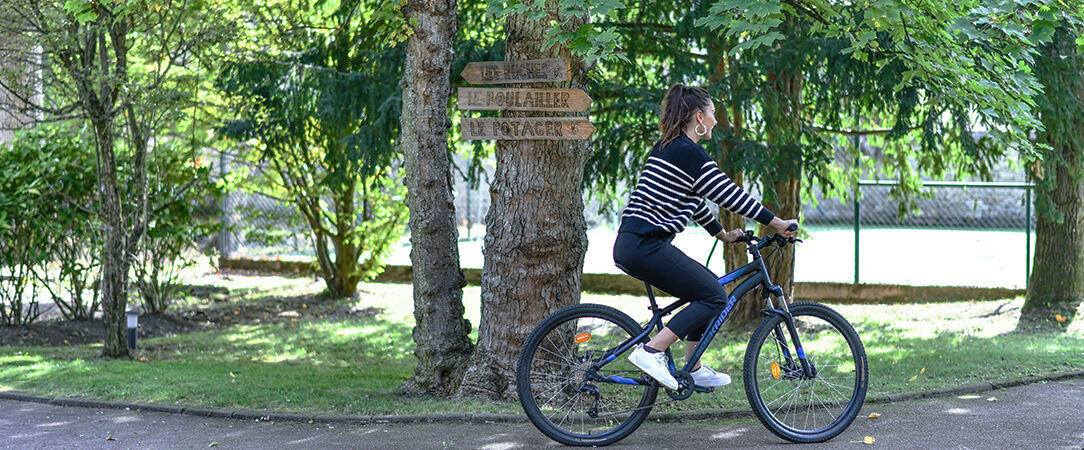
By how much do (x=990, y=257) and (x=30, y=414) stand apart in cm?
1950

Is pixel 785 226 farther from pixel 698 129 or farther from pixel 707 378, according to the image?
pixel 707 378

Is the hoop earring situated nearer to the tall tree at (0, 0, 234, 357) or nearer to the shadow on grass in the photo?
the shadow on grass

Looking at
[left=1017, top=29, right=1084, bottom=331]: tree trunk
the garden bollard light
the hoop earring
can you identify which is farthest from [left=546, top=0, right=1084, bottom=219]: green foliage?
the garden bollard light

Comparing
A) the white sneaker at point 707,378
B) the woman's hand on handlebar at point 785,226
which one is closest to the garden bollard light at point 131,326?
the white sneaker at point 707,378

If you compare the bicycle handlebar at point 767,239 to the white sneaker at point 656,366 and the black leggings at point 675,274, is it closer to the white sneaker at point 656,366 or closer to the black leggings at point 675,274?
the black leggings at point 675,274

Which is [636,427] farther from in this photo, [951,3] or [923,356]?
[923,356]

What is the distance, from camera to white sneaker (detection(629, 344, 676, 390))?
5344mm

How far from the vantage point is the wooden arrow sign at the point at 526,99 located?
21.2 ft

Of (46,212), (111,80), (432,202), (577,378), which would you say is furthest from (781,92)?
(46,212)

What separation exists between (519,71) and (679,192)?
1701 millimetres

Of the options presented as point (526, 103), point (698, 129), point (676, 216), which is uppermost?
point (526, 103)

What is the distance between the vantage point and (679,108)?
17.7ft

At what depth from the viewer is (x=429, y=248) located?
6777 millimetres

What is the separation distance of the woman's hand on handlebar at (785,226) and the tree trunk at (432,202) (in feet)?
7.69
